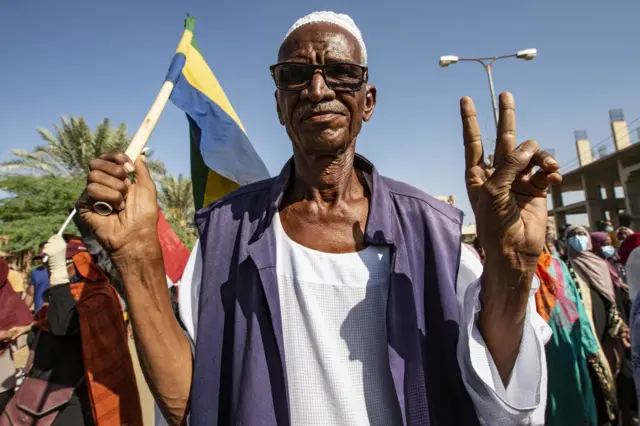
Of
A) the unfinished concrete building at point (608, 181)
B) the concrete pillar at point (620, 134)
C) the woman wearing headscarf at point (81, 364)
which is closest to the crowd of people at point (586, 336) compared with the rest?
the woman wearing headscarf at point (81, 364)

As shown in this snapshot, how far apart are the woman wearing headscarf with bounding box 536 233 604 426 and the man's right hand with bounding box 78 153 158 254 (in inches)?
147

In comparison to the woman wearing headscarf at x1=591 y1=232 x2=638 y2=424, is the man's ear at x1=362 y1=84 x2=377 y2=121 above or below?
above

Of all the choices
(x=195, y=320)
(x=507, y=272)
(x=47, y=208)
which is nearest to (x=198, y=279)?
(x=195, y=320)

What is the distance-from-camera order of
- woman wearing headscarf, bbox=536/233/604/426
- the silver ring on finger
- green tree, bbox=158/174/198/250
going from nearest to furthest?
the silver ring on finger, woman wearing headscarf, bbox=536/233/604/426, green tree, bbox=158/174/198/250

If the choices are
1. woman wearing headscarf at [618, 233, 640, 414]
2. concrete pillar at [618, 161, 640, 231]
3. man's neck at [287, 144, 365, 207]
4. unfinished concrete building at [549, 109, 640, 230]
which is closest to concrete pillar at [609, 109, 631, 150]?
unfinished concrete building at [549, 109, 640, 230]

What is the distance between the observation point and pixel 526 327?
1.25 m

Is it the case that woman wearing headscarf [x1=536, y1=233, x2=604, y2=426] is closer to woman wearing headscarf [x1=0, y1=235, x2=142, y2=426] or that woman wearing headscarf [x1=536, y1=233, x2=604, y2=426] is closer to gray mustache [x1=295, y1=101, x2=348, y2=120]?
gray mustache [x1=295, y1=101, x2=348, y2=120]

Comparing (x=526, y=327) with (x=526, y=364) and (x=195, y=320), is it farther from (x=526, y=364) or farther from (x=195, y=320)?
(x=195, y=320)

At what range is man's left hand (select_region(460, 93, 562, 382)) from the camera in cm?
117

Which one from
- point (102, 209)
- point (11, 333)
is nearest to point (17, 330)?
point (11, 333)

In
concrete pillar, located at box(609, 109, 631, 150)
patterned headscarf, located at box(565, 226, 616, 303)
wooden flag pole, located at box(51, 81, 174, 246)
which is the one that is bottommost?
patterned headscarf, located at box(565, 226, 616, 303)

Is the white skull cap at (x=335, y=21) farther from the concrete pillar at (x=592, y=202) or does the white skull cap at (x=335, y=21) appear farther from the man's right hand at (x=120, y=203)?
the concrete pillar at (x=592, y=202)

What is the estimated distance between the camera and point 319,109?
5.12 feet

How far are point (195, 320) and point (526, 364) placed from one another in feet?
3.62
